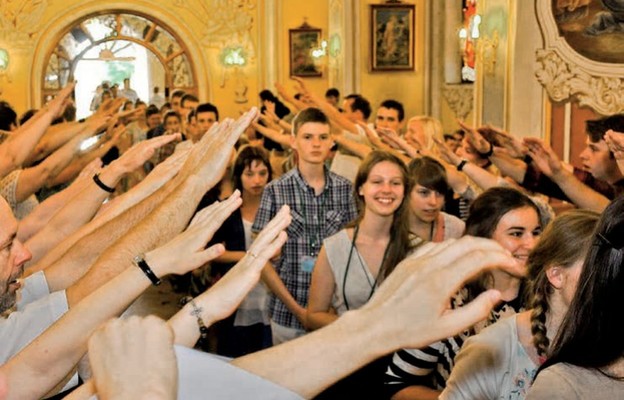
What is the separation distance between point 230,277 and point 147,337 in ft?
2.41

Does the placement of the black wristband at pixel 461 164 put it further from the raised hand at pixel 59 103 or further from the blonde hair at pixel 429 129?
the raised hand at pixel 59 103

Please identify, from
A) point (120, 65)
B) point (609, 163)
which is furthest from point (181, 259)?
point (120, 65)

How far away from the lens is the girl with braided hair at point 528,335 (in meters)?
2.62

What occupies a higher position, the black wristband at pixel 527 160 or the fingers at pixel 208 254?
the fingers at pixel 208 254

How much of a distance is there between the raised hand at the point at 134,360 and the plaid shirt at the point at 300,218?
12.9 ft

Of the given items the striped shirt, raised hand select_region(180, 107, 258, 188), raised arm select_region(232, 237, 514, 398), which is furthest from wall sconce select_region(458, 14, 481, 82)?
raised arm select_region(232, 237, 514, 398)

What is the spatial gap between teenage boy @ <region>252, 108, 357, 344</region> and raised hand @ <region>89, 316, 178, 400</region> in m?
3.80

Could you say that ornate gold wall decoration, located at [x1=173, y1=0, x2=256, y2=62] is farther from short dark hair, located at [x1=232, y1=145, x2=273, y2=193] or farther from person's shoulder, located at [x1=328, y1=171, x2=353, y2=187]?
person's shoulder, located at [x1=328, y1=171, x2=353, y2=187]

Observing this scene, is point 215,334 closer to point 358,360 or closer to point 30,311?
point 30,311

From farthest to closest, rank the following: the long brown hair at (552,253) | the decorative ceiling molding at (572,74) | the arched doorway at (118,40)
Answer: the arched doorway at (118,40) < the decorative ceiling molding at (572,74) < the long brown hair at (552,253)

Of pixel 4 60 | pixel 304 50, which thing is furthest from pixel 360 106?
pixel 4 60

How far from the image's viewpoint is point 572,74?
877 cm

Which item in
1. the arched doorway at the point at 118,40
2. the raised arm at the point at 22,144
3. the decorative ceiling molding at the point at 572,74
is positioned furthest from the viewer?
the arched doorway at the point at 118,40

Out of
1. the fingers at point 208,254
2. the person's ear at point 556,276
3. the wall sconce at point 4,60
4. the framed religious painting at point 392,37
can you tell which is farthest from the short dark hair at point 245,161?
the wall sconce at point 4,60
